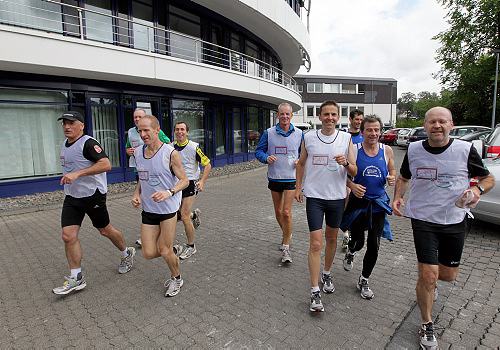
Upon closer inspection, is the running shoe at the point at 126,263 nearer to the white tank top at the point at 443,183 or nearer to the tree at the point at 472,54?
the white tank top at the point at 443,183

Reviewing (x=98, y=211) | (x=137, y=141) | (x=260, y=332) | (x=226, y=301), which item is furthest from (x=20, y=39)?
(x=260, y=332)

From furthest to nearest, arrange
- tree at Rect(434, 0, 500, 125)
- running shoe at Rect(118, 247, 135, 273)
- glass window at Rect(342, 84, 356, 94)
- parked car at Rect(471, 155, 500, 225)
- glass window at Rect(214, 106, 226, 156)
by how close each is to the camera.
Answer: glass window at Rect(342, 84, 356, 94), tree at Rect(434, 0, 500, 125), glass window at Rect(214, 106, 226, 156), parked car at Rect(471, 155, 500, 225), running shoe at Rect(118, 247, 135, 273)

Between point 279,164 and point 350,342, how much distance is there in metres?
2.42

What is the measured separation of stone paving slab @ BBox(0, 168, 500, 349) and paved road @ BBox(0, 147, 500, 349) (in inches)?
0.5

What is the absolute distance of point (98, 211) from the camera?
3738 mm

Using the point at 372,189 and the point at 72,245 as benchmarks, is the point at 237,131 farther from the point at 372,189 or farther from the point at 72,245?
the point at 372,189

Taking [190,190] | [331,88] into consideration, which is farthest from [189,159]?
[331,88]

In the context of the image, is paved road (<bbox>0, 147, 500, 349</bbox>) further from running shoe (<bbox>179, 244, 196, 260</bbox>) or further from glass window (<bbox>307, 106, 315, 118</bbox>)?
glass window (<bbox>307, 106, 315, 118</bbox>)

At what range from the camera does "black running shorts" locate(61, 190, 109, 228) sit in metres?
3.54

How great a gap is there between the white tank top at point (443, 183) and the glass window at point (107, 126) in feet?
34.5

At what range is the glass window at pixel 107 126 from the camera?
10586 millimetres

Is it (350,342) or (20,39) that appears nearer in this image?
(350,342)

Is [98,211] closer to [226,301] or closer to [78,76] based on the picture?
[226,301]

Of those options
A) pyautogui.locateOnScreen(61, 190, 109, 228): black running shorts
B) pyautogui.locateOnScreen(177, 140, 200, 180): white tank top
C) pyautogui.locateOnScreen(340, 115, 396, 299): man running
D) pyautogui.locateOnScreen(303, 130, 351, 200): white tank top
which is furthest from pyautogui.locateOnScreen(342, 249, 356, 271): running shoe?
pyautogui.locateOnScreen(61, 190, 109, 228): black running shorts
